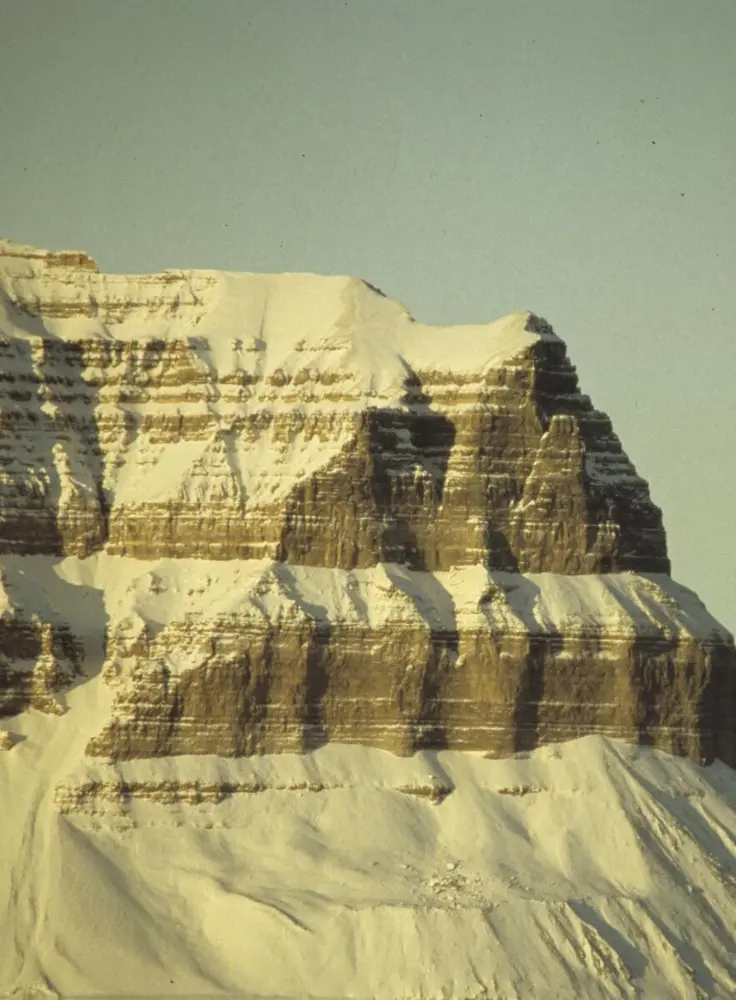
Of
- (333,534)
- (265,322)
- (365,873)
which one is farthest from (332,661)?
(265,322)

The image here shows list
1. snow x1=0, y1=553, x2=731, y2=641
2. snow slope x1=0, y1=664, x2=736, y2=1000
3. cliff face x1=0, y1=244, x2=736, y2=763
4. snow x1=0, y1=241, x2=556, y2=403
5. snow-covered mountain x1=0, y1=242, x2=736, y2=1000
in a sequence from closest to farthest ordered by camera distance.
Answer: snow slope x1=0, y1=664, x2=736, y2=1000 → snow-covered mountain x1=0, y1=242, x2=736, y2=1000 → cliff face x1=0, y1=244, x2=736, y2=763 → snow x1=0, y1=553, x2=731, y2=641 → snow x1=0, y1=241, x2=556, y2=403

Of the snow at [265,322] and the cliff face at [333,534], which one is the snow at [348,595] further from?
the snow at [265,322]

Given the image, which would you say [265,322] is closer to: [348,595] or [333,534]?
[333,534]

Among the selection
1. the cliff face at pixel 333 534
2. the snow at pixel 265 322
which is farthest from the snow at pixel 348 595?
the snow at pixel 265 322

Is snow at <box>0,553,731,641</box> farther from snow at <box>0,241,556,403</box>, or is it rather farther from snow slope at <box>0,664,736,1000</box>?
snow at <box>0,241,556,403</box>

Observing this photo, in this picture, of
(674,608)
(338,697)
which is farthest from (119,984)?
(674,608)

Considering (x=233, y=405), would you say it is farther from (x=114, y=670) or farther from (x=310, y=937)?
(x=310, y=937)

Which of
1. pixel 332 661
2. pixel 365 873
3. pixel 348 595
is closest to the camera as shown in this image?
pixel 365 873

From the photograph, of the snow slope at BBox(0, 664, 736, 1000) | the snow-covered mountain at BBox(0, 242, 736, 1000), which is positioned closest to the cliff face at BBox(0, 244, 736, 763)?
the snow-covered mountain at BBox(0, 242, 736, 1000)
